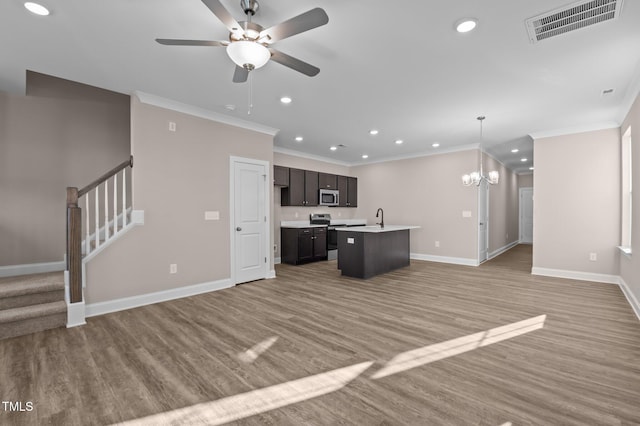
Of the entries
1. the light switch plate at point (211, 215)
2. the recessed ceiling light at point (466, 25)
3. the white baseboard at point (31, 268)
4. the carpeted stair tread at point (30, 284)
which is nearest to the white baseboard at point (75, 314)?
the carpeted stair tread at point (30, 284)

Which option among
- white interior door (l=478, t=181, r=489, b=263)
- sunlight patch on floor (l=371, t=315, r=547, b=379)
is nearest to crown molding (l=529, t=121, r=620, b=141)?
white interior door (l=478, t=181, r=489, b=263)

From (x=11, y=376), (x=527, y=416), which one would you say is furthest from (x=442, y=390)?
(x=11, y=376)

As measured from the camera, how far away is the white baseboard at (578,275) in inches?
190

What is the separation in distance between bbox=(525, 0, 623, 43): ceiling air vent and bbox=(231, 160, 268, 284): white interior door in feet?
13.2

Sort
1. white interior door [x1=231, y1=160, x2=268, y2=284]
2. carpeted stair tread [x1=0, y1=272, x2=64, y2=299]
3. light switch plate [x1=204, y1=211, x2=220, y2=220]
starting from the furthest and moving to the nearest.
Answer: white interior door [x1=231, y1=160, x2=268, y2=284] → light switch plate [x1=204, y1=211, x2=220, y2=220] → carpeted stair tread [x1=0, y1=272, x2=64, y2=299]

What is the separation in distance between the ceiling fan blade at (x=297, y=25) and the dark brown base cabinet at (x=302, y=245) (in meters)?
4.82

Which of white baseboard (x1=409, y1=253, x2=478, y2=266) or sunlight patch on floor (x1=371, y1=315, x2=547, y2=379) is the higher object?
white baseboard (x1=409, y1=253, x2=478, y2=266)

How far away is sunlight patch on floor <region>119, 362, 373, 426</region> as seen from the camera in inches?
66.9

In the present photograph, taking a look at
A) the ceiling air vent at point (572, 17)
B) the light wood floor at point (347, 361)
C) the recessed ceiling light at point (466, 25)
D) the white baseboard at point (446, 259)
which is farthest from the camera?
the white baseboard at point (446, 259)

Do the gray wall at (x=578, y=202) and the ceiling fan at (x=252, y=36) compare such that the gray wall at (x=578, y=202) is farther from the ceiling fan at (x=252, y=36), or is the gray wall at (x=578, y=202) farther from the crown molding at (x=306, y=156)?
the ceiling fan at (x=252, y=36)

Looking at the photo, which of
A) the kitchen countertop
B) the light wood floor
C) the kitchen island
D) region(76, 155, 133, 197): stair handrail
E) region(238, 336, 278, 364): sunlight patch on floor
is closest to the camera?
the light wood floor

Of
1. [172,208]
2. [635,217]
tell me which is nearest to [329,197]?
[172,208]

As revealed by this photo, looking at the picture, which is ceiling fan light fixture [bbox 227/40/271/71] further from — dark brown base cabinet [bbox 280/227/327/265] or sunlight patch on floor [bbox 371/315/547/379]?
dark brown base cabinet [bbox 280/227/327/265]

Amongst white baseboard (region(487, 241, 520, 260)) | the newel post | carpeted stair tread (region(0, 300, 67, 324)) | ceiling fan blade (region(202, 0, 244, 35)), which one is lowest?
white baseboard (region(487, 241, 520, 260))
